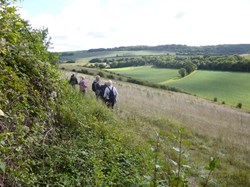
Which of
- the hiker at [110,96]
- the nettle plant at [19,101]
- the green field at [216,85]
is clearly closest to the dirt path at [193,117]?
the hiker at [110,96]

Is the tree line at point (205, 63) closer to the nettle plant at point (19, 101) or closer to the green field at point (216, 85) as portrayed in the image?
the green field at point (216, 85)

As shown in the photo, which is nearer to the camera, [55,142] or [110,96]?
[55,142]

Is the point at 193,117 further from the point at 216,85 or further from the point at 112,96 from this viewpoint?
the point at 216,85

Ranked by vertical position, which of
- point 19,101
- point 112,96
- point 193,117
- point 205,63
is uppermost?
point 19,101

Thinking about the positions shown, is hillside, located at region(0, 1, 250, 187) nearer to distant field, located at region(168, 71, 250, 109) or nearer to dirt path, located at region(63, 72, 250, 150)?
dirt path, located at region(63, 72, 250, 150)

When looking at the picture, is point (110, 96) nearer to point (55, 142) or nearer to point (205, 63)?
point (55, 142)

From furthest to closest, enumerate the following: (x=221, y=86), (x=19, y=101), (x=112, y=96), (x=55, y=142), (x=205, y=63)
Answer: (x=205, y=63) < (x=221, y=86) < (x=112, y=96) < (x=55, y=142) < (x=19, y=101)

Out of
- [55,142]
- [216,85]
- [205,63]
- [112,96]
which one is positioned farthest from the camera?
[205,63]

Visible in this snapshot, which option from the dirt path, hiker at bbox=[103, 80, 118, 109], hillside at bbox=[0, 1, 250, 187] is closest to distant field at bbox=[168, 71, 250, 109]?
the dirt path

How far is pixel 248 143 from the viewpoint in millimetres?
11664

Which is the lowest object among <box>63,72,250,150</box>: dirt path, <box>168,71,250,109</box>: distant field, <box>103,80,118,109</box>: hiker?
<box>168,71,250,109</box>: distant field

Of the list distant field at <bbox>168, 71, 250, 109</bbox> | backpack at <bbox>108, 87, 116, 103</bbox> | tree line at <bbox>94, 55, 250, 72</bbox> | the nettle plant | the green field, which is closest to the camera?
the nettle plant

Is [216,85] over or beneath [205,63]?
beneath

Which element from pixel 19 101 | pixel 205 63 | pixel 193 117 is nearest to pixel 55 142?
pixel 19 101
